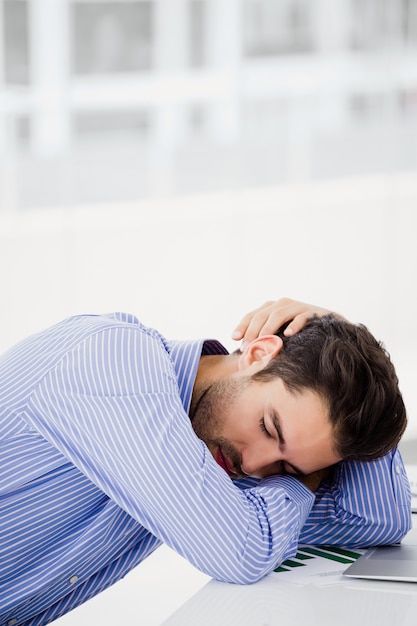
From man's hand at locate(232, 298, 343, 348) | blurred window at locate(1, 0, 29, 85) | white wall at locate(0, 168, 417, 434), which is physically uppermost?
blurred window at locate(1, 0, 29, 85)

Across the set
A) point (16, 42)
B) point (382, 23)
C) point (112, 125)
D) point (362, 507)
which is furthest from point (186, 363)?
point (382, 23)

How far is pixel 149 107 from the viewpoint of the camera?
437cm

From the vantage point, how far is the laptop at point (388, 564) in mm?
1339

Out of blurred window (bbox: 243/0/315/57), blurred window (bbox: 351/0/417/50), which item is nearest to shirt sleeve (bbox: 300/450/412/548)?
blurred window (bbox: 243/0/315/57)

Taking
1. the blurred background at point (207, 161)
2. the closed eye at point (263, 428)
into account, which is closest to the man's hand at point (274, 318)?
the closed eye at point (263, 428)

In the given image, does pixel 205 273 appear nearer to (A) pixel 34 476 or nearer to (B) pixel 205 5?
(B) pixel 205 5

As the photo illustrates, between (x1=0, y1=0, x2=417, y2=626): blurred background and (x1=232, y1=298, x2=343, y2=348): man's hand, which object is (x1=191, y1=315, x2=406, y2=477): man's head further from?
(x1=0, y1=0, x2=417, y2=626): blurred background

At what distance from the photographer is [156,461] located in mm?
1289

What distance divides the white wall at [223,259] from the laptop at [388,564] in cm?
289

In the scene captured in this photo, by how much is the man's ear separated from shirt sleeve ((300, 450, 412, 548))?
234 millimetres

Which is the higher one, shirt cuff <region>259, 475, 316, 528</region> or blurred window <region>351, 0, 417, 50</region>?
blurred window <region>351, 0, 417, 50</region>

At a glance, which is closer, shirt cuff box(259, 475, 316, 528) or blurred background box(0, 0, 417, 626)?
shirt cuff box(259, 475, 316, 528)

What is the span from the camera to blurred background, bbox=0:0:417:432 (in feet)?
13.6

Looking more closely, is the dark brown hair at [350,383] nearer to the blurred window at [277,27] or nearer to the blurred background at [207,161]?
the blurred background at [207,161]
